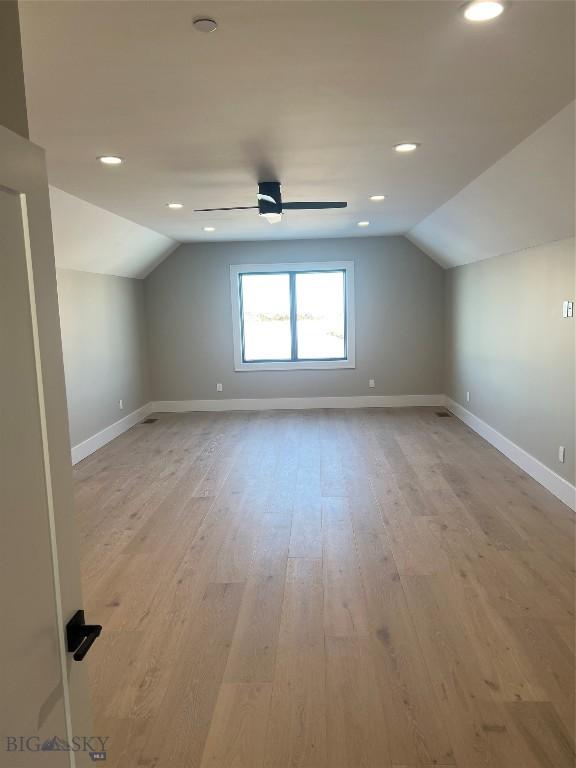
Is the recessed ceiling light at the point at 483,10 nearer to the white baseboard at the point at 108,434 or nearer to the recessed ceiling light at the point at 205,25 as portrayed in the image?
the recessed ceiling light at the point at 205,25

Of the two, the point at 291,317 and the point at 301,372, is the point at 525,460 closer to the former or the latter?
the point at 301,372

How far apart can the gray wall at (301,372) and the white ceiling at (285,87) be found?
3.92 meters

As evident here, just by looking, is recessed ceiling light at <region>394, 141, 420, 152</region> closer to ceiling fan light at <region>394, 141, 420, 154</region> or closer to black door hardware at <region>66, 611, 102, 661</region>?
ceiling fan light at <region>394, 141, 420, 154</region>

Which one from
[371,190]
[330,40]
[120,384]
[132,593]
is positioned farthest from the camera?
[120,384]

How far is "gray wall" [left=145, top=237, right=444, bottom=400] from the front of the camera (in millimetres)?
7926

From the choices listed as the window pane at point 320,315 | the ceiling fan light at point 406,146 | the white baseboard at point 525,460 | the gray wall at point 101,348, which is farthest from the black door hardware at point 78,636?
the window pane at point 320,315

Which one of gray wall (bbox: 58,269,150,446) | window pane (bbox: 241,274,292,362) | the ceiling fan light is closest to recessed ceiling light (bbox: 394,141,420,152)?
the ceiling fan light

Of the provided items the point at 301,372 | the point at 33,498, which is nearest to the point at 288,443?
the point at 301,372

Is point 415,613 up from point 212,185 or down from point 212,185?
down

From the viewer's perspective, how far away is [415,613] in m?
2.84

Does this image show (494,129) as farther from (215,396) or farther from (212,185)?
(215,396)

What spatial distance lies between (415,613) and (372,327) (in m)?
5.60

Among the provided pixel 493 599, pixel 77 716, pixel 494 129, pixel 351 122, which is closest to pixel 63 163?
pixel 351 122

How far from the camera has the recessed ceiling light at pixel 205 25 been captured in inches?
67.1
